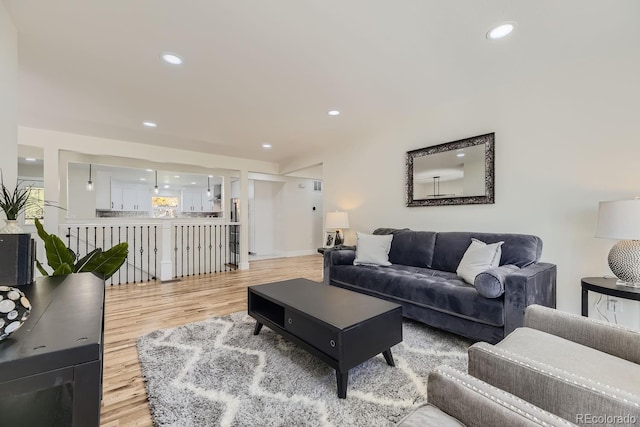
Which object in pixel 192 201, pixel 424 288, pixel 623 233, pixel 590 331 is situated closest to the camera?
pixel 590 331

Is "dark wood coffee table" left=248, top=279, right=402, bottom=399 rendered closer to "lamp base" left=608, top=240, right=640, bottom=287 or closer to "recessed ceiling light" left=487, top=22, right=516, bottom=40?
"lamp base" left=608, top=240, right=640, bottom=287

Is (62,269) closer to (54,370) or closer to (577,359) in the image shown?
(54,370)

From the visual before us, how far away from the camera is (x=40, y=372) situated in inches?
23.9

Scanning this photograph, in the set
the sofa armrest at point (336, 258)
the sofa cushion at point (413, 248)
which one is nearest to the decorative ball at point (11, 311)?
the sofa armrest at point (336, 258)

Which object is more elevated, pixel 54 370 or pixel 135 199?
pixel 135 199

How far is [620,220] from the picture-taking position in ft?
6.25

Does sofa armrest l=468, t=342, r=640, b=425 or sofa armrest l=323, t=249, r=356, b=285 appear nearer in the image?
sofa armrest l=468, t=342, r=640, b=425

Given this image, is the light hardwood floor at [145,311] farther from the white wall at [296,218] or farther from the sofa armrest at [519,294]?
the sofa armrest at [519,294]

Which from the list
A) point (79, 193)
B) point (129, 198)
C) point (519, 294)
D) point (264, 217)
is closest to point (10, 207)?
point (519, 294)

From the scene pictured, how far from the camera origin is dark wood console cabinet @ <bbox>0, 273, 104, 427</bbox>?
0.60 meters

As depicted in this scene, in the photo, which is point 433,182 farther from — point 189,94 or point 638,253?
point 189,94

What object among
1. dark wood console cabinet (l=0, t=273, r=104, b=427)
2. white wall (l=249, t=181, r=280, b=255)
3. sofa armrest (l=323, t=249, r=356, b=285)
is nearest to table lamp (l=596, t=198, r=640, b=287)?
sofa armrest (l=323, t=249, r=356, b=285)

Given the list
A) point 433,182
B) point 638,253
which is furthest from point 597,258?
point 433,182

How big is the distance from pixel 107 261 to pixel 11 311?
181 cm
